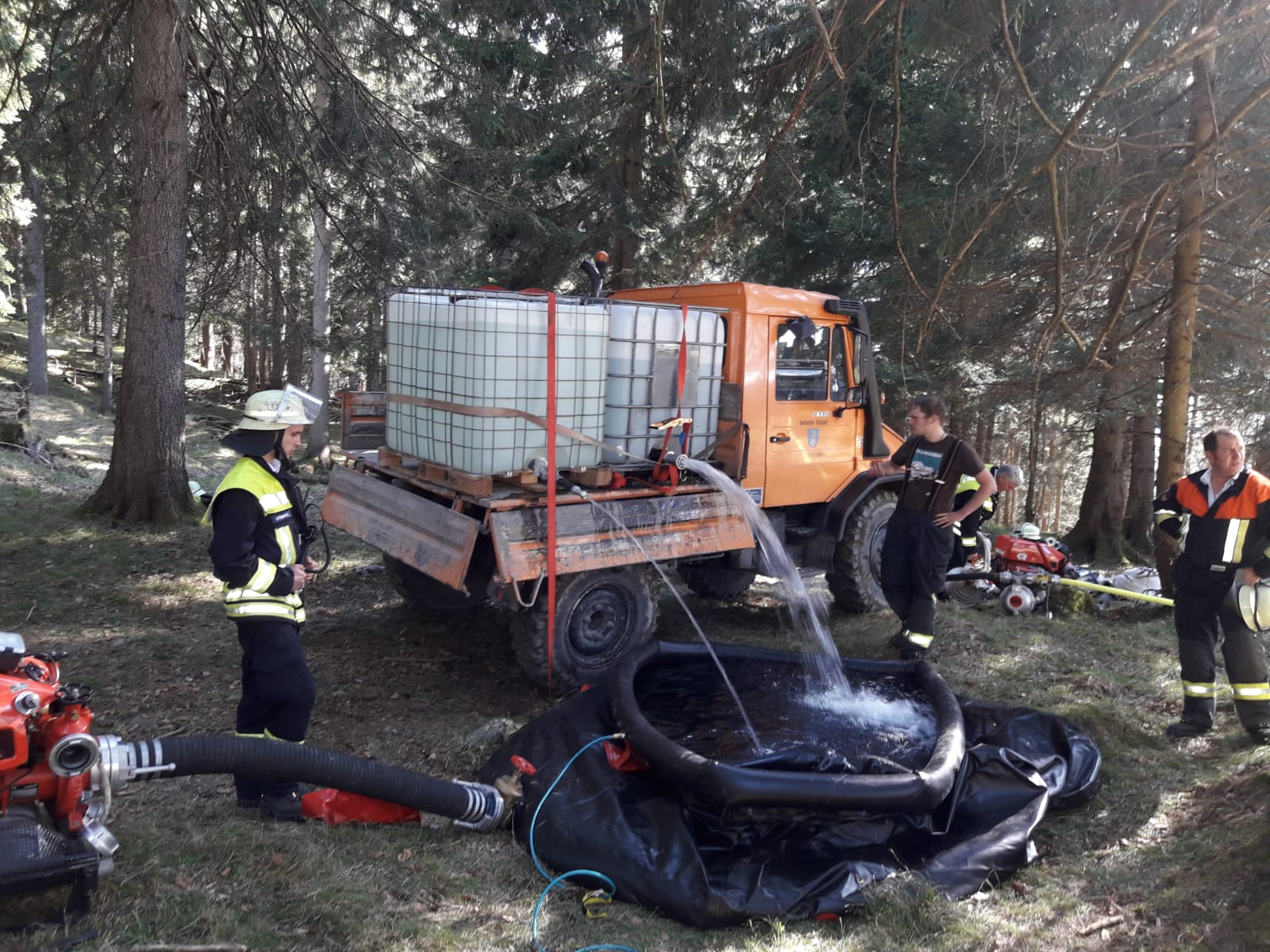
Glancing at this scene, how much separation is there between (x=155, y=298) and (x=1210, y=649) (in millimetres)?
9361

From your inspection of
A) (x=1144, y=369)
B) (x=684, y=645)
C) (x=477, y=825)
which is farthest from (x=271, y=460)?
(x=1144, y=369)

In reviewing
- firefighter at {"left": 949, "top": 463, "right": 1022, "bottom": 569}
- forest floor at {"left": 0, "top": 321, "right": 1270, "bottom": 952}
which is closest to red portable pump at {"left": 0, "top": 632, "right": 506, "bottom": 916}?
forest floor at {"left": 0, "top": 321, "right": 1270, "bottom": 952}

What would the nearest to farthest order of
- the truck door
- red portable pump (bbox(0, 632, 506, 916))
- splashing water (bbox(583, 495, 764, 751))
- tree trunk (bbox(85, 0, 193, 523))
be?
1. red portable pump (bbox(0, 632, 506, 916))
2. splashing water (bbox(583, 495, 764, 751))
3. the truck door
4. tree trunk (bbox(85, 0, 193, 523))

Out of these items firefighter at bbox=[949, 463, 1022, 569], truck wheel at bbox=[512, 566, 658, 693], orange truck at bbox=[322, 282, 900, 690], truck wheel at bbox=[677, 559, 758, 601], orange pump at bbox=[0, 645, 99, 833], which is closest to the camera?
orange pump at bbox=[0, 645, 99, 833]

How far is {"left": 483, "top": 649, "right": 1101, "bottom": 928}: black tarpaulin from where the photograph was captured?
332cm

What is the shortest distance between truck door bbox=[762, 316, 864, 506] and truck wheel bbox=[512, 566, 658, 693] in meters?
1.36

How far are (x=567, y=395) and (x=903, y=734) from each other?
2718mm

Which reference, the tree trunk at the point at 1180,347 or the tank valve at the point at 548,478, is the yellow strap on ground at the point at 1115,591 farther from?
the tank valve at the point at 548,478

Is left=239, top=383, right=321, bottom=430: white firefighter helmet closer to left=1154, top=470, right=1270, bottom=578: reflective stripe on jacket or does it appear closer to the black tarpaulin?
the black tarpaulin

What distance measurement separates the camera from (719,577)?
6586 millimetres

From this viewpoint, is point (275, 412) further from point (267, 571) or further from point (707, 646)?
point (707, 646)

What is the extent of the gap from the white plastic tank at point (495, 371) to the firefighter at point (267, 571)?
124cm

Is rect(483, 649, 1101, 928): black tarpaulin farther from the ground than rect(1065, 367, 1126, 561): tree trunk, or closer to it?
closer to it

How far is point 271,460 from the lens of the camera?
12.8ft
